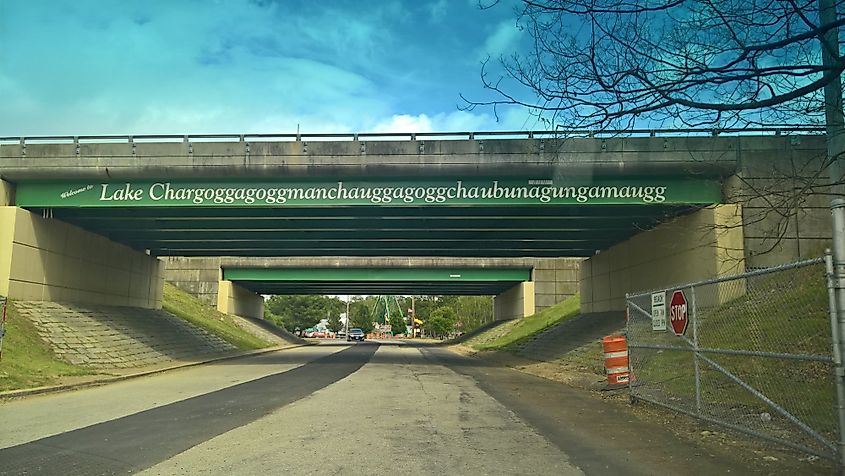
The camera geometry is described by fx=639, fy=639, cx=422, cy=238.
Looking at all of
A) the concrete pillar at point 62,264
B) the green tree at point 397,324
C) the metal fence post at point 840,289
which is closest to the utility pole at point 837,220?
the metal fence post at point 840,289

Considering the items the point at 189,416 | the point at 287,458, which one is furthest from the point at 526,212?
the point at 287,458

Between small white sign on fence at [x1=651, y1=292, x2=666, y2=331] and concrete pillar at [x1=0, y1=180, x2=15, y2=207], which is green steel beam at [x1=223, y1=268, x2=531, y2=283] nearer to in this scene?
concrete pillar at [x1=0, y1=180, x2=15, y2=207]

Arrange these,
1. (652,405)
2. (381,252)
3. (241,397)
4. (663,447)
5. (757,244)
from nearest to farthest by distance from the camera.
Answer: (663,447) < (652,405) < (241,397) < (757,244) < (381,252)

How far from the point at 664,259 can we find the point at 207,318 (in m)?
30.1

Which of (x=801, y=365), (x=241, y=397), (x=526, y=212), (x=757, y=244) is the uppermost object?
(x=526, y=212)

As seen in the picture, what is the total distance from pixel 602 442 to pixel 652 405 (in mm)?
3521

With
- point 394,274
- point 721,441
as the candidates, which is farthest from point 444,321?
point 721,441

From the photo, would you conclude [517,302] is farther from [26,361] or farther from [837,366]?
[837,366]

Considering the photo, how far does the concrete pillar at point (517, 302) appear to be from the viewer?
49.4m

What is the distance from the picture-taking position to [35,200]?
2094 cm

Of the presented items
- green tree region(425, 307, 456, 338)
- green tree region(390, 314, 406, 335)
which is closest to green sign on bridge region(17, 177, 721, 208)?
green tree region(425, 307, 456, 338)

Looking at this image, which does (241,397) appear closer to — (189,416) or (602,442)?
(189,416)

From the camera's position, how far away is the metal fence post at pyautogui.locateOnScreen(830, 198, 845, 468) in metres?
6.10

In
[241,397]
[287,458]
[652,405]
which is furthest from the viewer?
[241,397]
